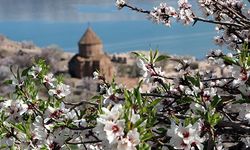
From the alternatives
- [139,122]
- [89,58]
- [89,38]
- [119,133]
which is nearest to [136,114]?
[139,122]

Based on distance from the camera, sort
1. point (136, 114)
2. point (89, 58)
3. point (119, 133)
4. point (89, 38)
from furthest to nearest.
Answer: point (89, 58) → point (89, 38) → point (136, 114) → point (119, 133)

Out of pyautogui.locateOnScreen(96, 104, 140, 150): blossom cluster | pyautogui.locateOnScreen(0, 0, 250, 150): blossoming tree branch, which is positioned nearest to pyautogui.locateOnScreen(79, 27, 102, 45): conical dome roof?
pyautogui.locateOnScreen(0, 0, 250, 150): blossoming tree branch

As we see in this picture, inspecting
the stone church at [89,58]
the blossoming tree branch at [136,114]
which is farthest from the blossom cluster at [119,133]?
the stone church at [89,58]

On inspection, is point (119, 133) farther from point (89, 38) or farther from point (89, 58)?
point (89, 58)

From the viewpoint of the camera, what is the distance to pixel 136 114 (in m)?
3.92

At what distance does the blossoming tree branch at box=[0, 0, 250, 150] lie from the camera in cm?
390

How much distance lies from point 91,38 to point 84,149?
8723 centimetres

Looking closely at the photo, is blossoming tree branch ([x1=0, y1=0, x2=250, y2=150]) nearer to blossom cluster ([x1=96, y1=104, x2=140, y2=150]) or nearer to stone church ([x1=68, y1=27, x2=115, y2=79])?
blossom cluster ([x1=96, y1=104, x2=140, y2=150])

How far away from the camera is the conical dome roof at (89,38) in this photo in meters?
92.4

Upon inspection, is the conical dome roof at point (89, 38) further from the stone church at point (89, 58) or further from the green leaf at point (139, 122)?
the green leaf at point (139, 122)

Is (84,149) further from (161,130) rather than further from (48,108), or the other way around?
(161,130)

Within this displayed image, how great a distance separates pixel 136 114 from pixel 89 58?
91.7 meters

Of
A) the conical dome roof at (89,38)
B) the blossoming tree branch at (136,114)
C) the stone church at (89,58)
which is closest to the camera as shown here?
the blossoming tree branch at (136,114)

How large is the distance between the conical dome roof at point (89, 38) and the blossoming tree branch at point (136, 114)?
8507cm
